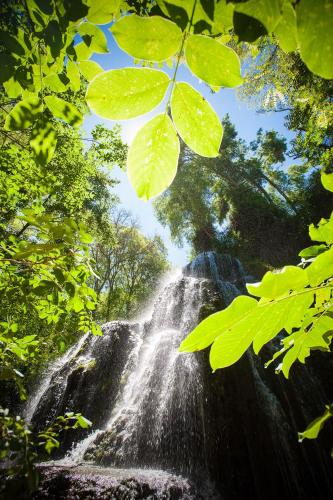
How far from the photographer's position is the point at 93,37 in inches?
33.3

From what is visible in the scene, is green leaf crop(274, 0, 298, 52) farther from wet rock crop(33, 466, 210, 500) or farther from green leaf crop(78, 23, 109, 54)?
wet rock crop(33, 466, 210, 500)

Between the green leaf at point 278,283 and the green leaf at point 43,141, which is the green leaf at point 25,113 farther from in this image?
the green leaf at point 278,283

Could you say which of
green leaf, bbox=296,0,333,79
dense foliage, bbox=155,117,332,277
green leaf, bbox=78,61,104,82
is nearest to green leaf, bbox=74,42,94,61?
green leaf, bbox=78,61,104,82

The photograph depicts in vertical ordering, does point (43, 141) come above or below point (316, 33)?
above

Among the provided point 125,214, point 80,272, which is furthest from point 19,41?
point 125,214

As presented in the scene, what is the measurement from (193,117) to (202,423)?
20.2 ft

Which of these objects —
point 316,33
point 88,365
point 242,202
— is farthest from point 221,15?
point 242,202

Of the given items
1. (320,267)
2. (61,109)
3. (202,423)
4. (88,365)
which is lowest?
(320,267)

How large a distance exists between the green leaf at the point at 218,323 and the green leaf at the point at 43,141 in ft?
2.14

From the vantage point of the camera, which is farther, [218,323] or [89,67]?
[89,67]

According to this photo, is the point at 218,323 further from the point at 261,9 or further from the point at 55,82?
the point at 55,82

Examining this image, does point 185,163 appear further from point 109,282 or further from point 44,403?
point 44,403

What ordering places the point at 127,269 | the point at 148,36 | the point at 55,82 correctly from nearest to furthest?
the point at 148,36, the point at 55,82, the point at 127,269

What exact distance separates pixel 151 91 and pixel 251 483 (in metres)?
6.35
